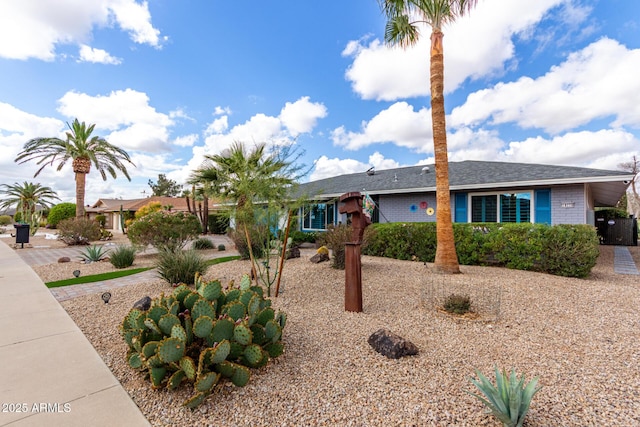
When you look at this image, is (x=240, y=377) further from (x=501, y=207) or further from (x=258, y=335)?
(x=501, y=207)

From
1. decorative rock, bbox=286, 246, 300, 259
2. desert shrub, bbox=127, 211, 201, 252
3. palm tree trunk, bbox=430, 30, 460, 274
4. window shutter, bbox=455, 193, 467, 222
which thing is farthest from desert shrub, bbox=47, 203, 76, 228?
palm tree trunk, bbox=430, 30, 460, 274

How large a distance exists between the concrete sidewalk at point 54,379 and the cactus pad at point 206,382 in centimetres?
44

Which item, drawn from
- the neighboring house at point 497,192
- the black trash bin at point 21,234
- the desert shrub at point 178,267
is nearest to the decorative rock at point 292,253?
the neighboring house at point 497,192

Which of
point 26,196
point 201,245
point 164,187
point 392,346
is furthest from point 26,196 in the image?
point 392,346

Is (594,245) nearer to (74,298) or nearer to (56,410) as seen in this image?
(56,410)

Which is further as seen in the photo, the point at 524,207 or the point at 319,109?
the point at 319,109

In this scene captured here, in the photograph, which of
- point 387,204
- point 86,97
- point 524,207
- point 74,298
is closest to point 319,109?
point 387,204

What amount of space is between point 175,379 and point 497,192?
12.3 meters

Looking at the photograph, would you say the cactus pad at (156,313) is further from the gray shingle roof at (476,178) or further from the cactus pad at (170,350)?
the gray shingle roof at (476,178)

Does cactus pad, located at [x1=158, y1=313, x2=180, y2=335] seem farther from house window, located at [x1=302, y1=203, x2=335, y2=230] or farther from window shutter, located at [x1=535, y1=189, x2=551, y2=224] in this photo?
house window, located at [x1=302, y1=203, x2=335, y2=230]

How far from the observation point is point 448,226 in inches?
298

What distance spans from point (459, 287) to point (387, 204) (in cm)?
840

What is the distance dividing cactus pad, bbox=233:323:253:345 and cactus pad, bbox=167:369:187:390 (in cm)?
52

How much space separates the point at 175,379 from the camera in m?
2.55
